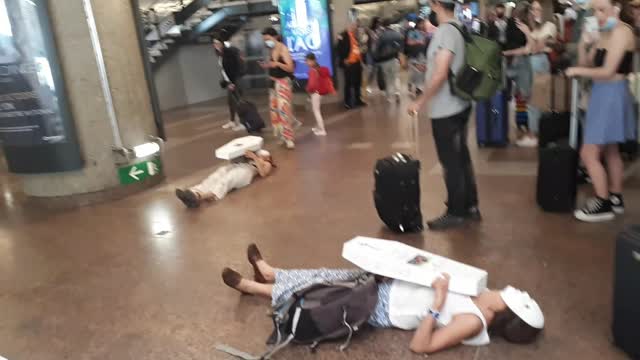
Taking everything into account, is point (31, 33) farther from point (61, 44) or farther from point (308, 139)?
point (308, 139)

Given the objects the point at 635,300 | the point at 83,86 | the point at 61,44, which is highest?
the point at 61,44

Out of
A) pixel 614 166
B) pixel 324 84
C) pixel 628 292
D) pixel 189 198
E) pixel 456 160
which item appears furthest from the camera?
pixel 324 84

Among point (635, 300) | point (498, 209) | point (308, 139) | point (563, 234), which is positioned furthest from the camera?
point (308, 139)

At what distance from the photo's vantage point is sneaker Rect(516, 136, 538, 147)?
22.8 ft

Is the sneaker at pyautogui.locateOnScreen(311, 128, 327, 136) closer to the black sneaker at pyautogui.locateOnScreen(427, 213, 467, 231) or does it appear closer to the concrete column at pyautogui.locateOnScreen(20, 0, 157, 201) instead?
the concrete column at pyautogui.locateOnScreen(20, 0, 157, 201)

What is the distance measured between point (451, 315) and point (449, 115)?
1853 mm

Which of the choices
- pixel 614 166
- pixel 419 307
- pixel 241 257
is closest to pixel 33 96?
pixel 241 257

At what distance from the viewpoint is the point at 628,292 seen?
248 cm

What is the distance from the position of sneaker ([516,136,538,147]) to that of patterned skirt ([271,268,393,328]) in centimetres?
444

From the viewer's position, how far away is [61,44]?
6.04 m

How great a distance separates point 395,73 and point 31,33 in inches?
325

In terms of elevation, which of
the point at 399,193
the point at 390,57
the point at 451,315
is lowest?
the point at 451,315

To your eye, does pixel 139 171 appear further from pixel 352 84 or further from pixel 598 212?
pixel 352 84

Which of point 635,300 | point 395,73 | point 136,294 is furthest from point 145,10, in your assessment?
point 635,300
